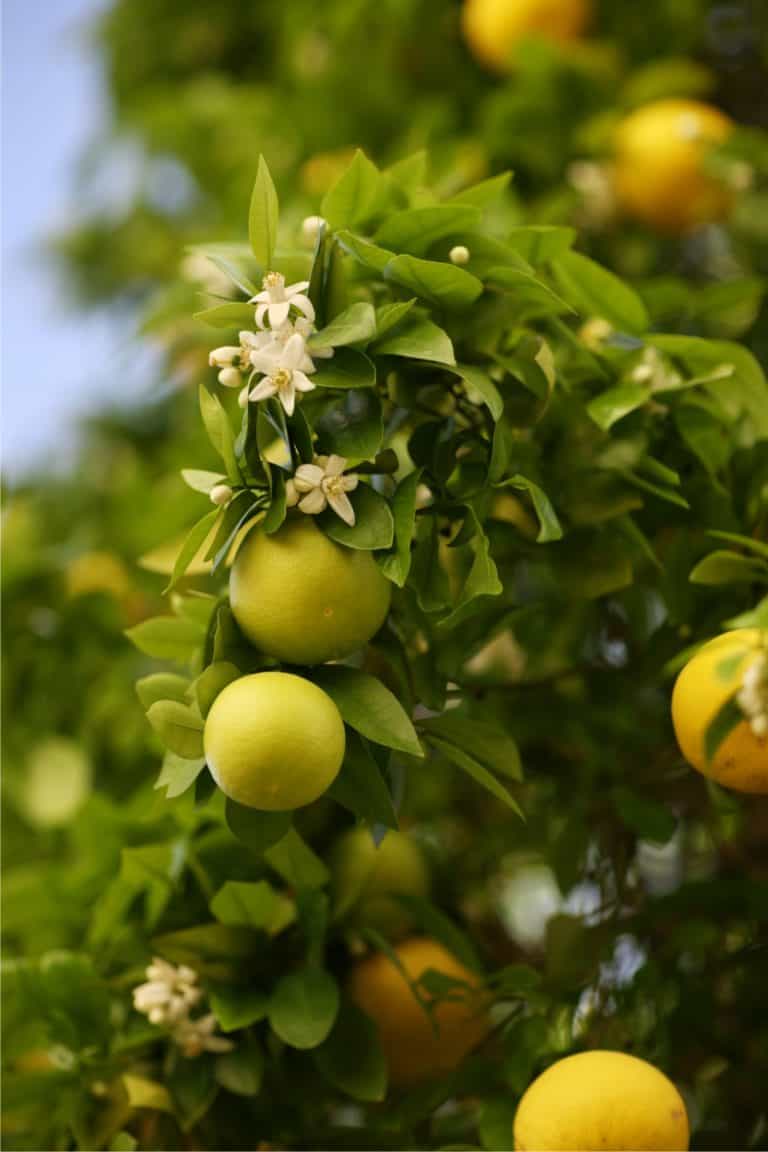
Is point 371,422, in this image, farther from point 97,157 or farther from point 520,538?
point 97,157

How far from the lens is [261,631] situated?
1.80ft

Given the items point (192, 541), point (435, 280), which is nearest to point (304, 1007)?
point (192, 541)

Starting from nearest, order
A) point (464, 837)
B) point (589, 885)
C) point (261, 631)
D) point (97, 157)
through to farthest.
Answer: point (261, 631) → point (589, 885) → point (464, 837) → point (97, 157)

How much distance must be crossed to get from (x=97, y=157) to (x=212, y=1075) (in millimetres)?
1190

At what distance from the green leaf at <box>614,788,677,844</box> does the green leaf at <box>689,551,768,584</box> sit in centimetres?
16

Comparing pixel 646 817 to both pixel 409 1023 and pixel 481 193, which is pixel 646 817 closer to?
pixel 409 1023

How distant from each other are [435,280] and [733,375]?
0.20 meters

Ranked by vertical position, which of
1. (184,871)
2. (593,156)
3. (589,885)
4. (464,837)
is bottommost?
(464,837)

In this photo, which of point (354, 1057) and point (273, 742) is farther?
point (354, 1057)

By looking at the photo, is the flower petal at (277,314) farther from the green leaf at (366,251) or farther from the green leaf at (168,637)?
the green leaf at (168,637)

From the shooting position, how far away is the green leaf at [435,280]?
1.94 ft

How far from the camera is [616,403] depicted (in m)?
0.65

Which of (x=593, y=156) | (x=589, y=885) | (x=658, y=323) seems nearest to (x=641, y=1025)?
(x=589, y=885)

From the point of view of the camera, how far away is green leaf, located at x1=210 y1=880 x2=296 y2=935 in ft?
2.27
